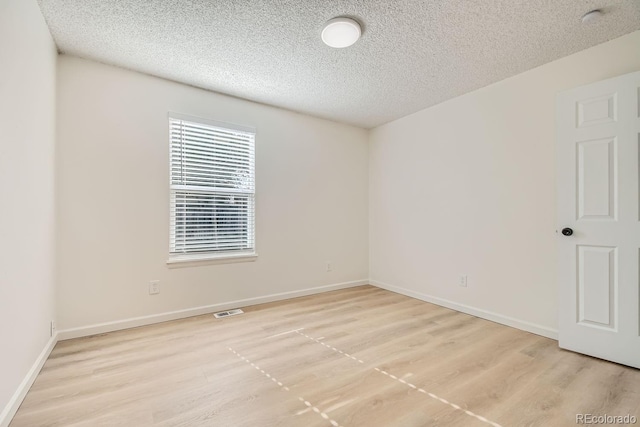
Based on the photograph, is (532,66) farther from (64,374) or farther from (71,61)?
(64,374)

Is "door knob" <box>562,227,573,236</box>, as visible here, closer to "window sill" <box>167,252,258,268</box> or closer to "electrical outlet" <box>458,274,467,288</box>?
"electrical outlet" <box>458,274,467,288</box>

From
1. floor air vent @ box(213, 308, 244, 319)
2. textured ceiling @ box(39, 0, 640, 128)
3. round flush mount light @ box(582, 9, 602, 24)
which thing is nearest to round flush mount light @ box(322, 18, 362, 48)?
textured ceiling @ box(39, 0, 640, 128)

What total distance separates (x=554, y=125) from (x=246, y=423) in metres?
3.31

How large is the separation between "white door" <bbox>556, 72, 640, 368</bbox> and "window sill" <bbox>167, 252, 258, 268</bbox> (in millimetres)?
3108

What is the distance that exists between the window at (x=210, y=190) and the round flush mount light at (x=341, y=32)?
1613mm

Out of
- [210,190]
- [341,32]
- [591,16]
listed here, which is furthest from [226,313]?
[591,16]

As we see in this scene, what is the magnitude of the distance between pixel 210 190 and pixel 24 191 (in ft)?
5.18

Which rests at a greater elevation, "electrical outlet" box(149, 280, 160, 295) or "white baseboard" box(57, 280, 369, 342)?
"electrical outlet" box(149, 280, 160, 295)

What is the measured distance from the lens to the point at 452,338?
2531 millimetres

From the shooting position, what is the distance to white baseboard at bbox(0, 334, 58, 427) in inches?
56.9

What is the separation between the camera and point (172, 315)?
2957 millimetres

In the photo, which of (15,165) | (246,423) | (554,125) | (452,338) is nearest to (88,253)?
(15,165)

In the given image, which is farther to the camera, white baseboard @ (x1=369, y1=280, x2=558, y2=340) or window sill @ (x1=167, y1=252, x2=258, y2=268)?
window sill @ (x1=167, y1=252, x2=258, y2=268)

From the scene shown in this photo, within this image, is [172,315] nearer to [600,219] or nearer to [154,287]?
[154,287]
